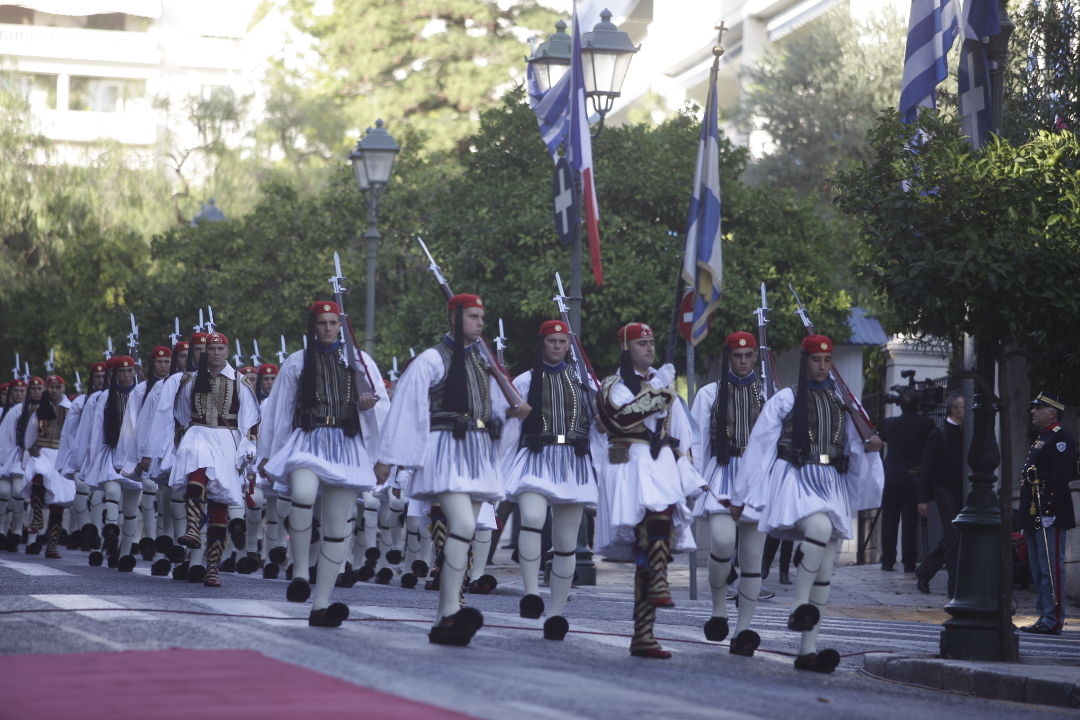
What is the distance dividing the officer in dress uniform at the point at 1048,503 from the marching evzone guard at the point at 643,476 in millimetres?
4537

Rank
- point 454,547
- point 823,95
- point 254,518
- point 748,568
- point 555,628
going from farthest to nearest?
point 823,95 → point 254,518 → point 748,568 → point 555,628 → point 454,547

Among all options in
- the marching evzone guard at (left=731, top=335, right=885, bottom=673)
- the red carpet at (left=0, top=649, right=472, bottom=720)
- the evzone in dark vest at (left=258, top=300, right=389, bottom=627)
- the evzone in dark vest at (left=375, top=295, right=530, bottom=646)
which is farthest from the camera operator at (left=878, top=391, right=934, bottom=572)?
the red carpet at (left=0, top=649, right=472, bottom=720)

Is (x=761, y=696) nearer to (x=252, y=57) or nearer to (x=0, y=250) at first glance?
(x=0, y=250)

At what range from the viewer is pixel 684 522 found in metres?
9.77

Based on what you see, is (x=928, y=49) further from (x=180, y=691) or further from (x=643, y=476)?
(x=180, y=691)

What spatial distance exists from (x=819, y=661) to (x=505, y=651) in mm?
1972

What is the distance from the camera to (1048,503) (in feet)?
43.5

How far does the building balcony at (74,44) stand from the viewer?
237 ft

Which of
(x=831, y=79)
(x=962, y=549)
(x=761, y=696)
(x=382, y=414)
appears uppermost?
(x=831, y=79)

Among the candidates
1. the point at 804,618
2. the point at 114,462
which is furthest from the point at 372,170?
the point at 804,618

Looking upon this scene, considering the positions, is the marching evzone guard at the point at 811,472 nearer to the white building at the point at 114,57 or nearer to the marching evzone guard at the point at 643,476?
the marching evzone guard at the point at 643,476

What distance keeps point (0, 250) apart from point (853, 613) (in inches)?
1227

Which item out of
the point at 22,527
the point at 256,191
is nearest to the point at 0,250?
the point at 256,191

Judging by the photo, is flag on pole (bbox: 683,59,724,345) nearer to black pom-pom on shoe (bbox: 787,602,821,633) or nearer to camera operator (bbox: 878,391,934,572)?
camera operator (bbox: 878,391,934,572)
